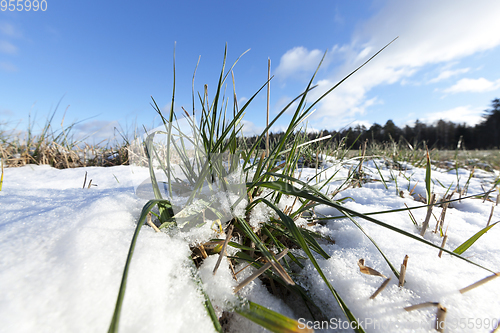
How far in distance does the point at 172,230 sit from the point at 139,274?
0.20 m

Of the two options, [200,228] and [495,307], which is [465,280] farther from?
[200,228]

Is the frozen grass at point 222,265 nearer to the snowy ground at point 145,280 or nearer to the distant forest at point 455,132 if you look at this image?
the snowy ground at point 145,280

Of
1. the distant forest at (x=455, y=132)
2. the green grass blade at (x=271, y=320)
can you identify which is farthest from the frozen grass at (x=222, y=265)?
the distant forest at (x=455, y=132)

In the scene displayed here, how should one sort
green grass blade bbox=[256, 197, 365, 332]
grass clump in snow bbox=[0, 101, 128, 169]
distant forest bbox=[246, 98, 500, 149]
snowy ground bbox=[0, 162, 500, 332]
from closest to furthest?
snowy ground bbox=[0, 162, 500, 332] < green grass blade bbox=[256, 197, 365, 332] < grass clump in snow bbox=[0, 101, 128, 169] < distant forest bbox=[246, 98, 500, 149]

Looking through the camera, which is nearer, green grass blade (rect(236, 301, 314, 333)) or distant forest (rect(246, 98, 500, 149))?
green grass blade (rect(236, 301, 314, 333))

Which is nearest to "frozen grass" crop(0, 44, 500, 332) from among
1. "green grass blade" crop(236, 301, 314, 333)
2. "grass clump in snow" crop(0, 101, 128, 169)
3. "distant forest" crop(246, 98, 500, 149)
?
"green grass blade" crop(236, 301, 314, 333)

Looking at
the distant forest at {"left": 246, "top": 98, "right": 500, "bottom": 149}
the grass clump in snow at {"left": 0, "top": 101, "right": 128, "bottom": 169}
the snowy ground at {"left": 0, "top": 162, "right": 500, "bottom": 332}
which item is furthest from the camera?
the distant forest at {"left": 246, "top": 98, "right": 500, "bottom": 149}

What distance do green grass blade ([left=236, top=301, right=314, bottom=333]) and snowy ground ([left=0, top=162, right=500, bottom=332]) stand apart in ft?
0.19

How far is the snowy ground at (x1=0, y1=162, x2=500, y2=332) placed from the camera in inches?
14.9

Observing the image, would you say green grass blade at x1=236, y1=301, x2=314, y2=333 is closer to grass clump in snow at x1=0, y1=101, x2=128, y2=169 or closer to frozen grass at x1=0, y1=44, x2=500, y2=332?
frozen grass at x1=0, y1=44, x2=500, y2=332

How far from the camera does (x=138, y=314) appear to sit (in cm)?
41

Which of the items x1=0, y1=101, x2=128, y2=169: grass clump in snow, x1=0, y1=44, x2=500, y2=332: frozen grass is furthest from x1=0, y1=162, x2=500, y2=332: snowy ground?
x1=0, y1=101, x2=128, y2=169: grass clump in snow

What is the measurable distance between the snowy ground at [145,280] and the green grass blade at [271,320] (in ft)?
0.19

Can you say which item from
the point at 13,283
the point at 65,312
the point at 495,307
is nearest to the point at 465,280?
the point at 495,307
